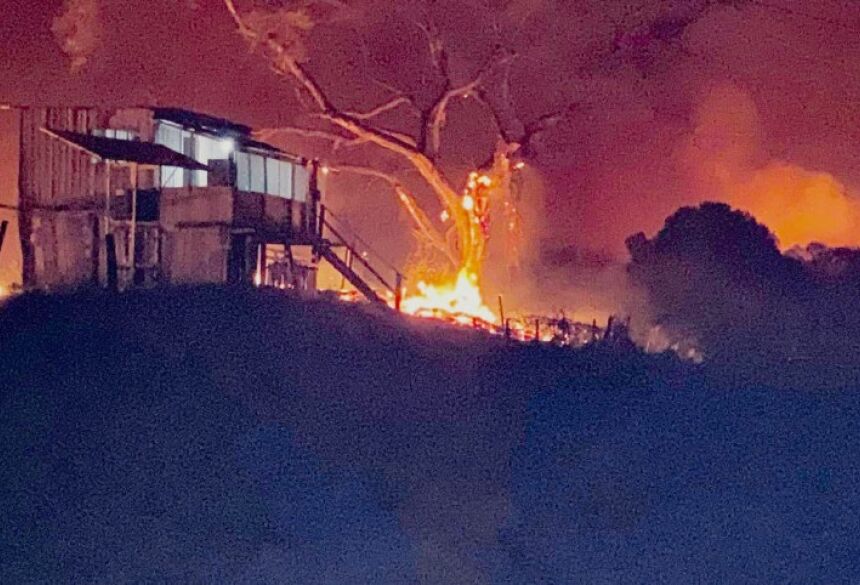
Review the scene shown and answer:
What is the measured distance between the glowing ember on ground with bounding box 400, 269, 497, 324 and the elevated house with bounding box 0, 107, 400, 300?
234 cm

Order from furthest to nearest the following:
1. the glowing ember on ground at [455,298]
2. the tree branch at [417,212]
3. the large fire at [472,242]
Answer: the tree branch at [417,212] < the large fire at [472,242] < the glowing ember on ground at [455,298]

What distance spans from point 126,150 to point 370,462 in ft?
41.3

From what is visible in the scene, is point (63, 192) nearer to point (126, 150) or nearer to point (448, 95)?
point (126, 150)

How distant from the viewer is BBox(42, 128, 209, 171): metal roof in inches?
934

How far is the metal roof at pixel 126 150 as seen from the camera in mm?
23734

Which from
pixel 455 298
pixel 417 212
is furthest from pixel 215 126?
pixel 455 298

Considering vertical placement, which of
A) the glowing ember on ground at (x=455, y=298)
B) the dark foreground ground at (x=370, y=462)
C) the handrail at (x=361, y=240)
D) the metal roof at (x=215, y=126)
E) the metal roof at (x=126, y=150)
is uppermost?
the metal roof at (x=215, y=126)

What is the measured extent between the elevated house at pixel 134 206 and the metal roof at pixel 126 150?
0.11 ft

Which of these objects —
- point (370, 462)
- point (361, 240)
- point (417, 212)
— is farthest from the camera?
point (361, 240)

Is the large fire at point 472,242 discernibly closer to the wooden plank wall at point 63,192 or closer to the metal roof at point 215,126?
the metal roof at point 215,126

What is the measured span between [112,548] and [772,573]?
6.35 metres

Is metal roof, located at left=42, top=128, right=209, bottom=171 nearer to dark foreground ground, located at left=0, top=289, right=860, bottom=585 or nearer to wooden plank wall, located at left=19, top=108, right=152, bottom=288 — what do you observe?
wooden plank wall, located at left=19, top=108, right=152, bottom=288

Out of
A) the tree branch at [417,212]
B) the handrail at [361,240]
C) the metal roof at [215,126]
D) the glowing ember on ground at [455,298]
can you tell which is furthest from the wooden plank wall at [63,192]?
the handrail at [361,240]

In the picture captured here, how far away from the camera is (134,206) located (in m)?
24.2
